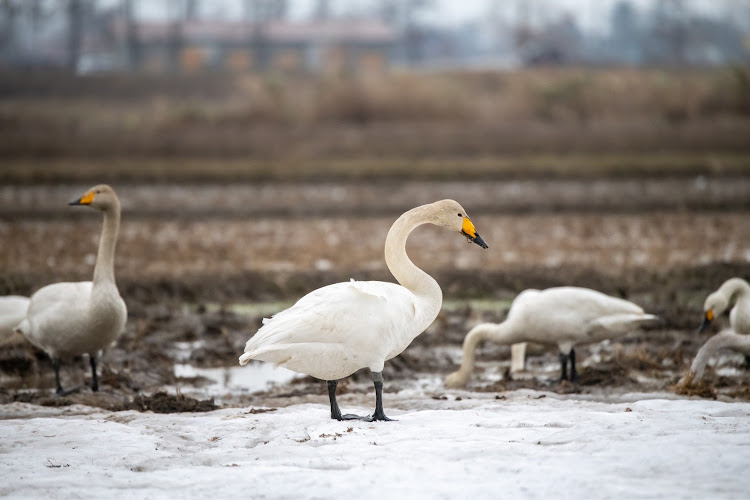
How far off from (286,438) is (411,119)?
26907 millimetres

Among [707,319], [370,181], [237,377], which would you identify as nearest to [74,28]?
[370,181]

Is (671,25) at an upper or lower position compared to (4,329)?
upper

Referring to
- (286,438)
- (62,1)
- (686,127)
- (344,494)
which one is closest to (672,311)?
(286,438)

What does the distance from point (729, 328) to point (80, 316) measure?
6676 mm

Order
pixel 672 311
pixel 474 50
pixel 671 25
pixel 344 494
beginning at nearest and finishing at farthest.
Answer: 1. pixel 344 494
2. pixel 672 311
3. pixel 671 25
4. pixel 474 50

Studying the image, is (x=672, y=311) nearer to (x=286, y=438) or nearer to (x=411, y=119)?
(x=286, y=438)

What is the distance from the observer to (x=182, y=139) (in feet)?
99.6

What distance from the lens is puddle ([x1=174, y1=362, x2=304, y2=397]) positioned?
29.0 feet

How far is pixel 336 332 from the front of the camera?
641cm

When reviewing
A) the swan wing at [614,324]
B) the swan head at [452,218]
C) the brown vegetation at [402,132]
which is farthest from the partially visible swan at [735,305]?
the brown vegetation at [402,132]

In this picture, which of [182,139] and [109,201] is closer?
[109,201]

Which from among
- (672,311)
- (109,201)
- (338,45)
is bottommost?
(672,311)

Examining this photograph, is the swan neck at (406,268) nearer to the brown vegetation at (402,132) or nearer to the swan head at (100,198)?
the swan head at (100,198)

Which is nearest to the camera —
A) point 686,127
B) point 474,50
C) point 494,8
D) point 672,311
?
point 672,311
